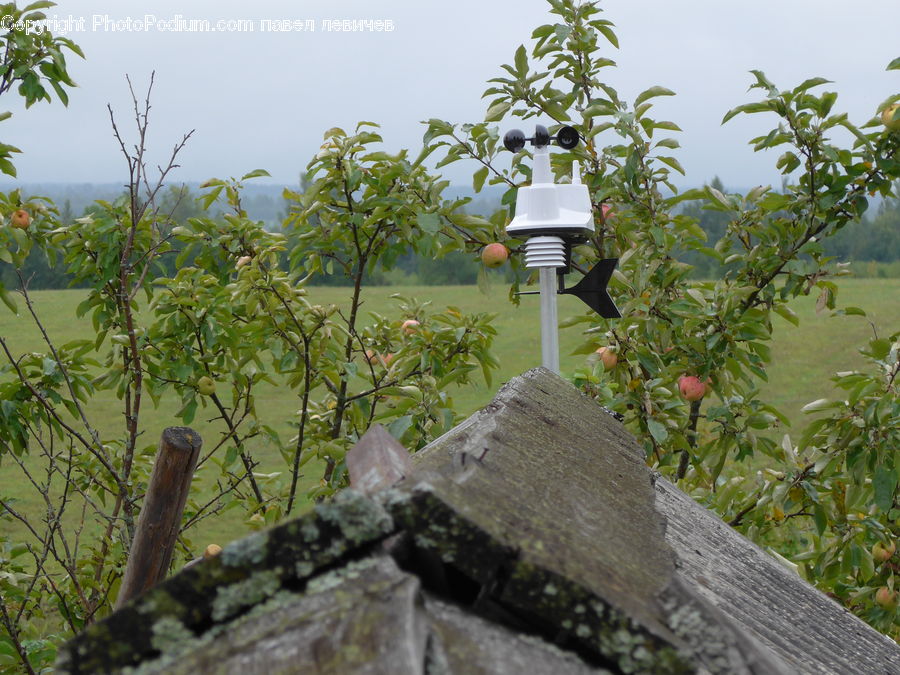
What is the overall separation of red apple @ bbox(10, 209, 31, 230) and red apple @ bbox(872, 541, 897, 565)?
4045 millimetres

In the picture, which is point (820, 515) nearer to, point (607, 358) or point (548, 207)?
point (607, 358)

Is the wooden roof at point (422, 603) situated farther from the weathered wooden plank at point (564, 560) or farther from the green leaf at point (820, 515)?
the green leaf at point (820, 515)

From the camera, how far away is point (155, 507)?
208 centimetres

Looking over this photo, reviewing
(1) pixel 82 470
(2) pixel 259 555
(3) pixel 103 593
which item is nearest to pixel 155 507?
(2) pixel 259 555

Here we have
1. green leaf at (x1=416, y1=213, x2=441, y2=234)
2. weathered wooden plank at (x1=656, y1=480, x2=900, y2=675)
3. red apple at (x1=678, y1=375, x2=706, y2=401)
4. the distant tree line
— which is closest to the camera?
weathered wooden plank at (x1=656, y1=480, x2=900, y2=675)

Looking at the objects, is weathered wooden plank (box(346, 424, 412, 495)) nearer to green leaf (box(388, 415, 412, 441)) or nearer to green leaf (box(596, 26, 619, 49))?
green leaf (box(388, 415, 412, 441))

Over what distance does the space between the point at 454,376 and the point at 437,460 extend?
2.34 m

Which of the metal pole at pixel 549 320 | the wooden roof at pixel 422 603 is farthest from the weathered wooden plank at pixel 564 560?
the metal pole at pixel 549 320

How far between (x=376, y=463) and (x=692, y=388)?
310 cm

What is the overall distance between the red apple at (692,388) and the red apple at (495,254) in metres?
1.02

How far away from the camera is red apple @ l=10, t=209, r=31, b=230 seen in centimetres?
406

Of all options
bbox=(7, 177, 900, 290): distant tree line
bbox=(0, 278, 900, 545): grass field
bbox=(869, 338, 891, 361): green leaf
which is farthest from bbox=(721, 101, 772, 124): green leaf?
bbox=(7, 177, 900, 290): distant tree line

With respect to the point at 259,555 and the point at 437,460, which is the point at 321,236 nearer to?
the point at 437,460

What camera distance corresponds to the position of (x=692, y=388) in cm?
406
